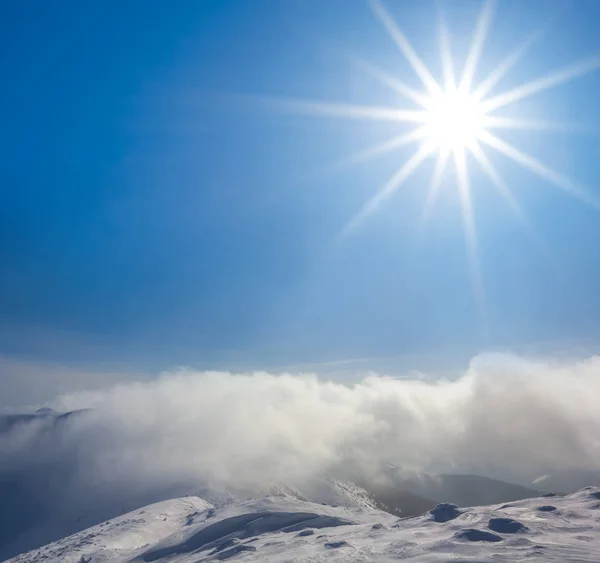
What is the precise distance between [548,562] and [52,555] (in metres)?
95.7

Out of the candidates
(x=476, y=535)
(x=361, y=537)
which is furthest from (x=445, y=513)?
(x=476, y=535)

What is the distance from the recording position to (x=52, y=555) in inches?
3521

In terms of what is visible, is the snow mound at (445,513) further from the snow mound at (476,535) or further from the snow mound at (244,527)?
the snow mound at (244,527)

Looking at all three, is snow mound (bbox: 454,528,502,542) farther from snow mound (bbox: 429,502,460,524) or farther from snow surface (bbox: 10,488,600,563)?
snow mound (bbox: 429,502,460,524)

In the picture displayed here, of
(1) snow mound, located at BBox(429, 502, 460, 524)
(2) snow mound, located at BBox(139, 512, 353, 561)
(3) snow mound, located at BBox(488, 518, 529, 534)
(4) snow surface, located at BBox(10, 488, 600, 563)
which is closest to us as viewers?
(4) snow surface, located at BBox(10, 488, 600, 563)

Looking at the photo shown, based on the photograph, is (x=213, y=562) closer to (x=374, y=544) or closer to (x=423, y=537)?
(x=374, y=544)

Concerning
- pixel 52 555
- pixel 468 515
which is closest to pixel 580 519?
pixel 468 515

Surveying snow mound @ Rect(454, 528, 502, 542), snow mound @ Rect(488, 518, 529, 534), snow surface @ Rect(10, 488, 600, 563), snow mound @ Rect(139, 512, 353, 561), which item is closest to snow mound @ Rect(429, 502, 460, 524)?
snow surface @ Rect(10, 488, 600, 563)

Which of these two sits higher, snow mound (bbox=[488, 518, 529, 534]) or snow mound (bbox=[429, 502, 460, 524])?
snow mound (bbox=[429, 502, 460, 524])

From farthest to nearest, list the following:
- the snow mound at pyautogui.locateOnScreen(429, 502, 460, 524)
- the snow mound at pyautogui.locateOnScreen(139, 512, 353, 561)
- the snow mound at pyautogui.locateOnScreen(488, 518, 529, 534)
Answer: the snow mound at pyautogui.locateOnScreen(139, 512, 353, 561)
the snow mound at pyautogui.locateOnScreen(429, 502, 460, 524)
the snow mound at pyautogui.locateOnScreen(488, 518, 529, 534)

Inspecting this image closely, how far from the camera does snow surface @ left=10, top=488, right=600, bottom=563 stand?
4631cm

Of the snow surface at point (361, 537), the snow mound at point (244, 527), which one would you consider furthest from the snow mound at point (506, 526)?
the snow mound at point (244, 527)

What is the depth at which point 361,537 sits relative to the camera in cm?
6084

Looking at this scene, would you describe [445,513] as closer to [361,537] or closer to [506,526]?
[361,537]
